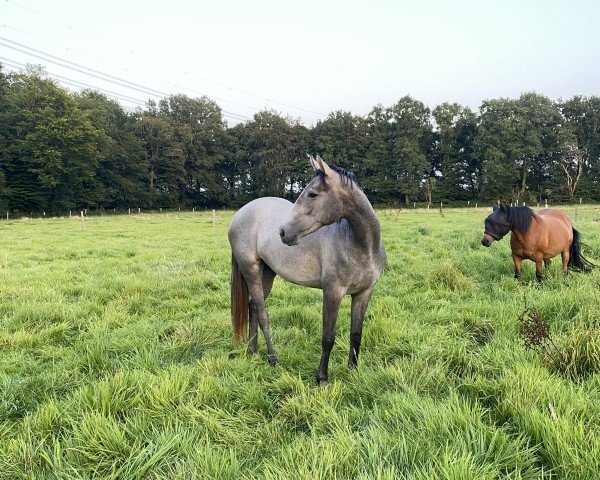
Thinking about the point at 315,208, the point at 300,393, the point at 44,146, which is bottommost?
the point at 300,393

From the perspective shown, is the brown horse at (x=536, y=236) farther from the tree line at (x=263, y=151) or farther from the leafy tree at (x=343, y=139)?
the leafy tree at (x=343, y=139)

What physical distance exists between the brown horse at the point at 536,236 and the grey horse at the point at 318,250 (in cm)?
436

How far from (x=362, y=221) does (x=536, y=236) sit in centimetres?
497

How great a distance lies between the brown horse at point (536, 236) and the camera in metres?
6.25

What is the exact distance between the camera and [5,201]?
36375 mm

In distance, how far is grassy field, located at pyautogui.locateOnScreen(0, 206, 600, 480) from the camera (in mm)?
1870

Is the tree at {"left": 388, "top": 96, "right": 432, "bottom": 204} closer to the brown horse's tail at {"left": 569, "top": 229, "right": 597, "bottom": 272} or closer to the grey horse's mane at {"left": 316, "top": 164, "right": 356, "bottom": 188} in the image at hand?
the brown horse's tail at {"left": 569, "top": 229, "right": 597, "bottom": 272}

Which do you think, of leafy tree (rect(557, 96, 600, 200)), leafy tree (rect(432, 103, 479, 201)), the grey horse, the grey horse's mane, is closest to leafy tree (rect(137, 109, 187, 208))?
leafy tree (rect(432, 103, 479, 201))

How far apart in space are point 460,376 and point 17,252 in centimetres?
1281

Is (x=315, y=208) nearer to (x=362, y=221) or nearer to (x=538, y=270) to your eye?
(x=362, y=221)

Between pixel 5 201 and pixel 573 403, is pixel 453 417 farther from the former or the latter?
pixel 5 201

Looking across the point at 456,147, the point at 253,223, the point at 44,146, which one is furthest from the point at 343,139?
the point at 253,223

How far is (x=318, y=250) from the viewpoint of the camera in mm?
3344

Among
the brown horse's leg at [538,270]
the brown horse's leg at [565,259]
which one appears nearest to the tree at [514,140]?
the brown horse's leg at [565,259]
